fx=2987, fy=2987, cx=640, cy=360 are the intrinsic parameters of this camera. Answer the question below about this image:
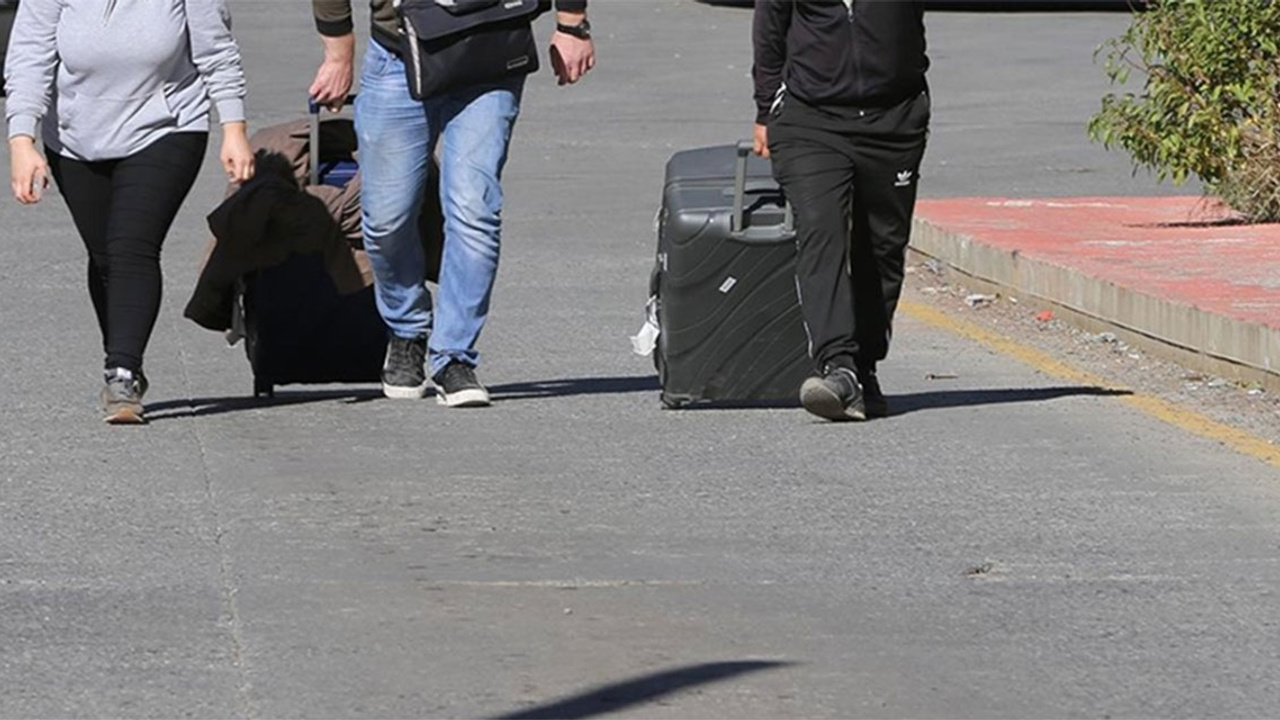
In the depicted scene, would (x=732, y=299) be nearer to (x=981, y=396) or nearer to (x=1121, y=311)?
(x=981, y=396)

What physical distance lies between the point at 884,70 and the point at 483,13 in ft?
3.97

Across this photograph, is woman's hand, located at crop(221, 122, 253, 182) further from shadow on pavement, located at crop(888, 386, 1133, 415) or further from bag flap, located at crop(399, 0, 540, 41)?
shadow on pavement, located at crop(888, 386, 1133, 415)

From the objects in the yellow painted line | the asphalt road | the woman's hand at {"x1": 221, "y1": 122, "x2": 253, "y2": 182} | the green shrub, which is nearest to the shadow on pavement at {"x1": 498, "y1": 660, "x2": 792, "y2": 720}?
the asphalt road

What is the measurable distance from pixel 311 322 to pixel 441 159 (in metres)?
0.67

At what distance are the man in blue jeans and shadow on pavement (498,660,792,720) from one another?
11.0 ft

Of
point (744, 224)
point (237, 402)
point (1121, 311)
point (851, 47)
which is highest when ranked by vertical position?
point (851, 47)

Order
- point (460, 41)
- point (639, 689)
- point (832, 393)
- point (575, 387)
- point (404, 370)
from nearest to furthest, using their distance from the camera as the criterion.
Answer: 1. point (639, 689)
2. point (832, 393)
3. point (460, 41)
4. point (404, 370)
5. point (575, 387)

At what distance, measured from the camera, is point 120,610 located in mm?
6371

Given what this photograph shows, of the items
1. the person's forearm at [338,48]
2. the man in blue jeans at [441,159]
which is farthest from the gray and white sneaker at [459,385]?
the person's forearm at [338,48]

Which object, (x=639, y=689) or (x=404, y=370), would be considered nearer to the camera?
(x=639, y=689)

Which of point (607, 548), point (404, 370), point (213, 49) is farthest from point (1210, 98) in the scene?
point (607, 548)

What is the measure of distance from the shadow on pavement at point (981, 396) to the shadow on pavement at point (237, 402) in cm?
170

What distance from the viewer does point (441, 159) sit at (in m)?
9.19

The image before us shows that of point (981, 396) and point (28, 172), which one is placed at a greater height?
point (28, 172)
